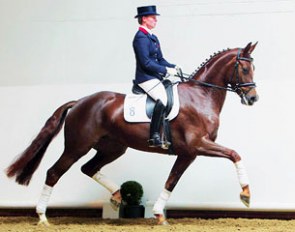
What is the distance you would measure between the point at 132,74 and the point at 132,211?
4.39ft

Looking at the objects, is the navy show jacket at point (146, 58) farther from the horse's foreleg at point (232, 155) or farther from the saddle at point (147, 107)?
the horse's foreleg at point (232, 155)

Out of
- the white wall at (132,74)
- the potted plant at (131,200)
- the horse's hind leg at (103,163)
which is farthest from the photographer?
the white wall at (132,74)

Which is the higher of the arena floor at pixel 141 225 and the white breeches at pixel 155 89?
the white breeches at pixel 155 89

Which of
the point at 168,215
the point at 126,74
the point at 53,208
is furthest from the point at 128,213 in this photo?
the point at 126,74

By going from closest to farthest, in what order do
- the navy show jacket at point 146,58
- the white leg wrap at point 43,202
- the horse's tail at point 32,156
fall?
the navy show jacket at point 146,58
the white leg wrap at point 43,202
the horse's tail at point 32,156

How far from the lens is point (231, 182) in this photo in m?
4.77

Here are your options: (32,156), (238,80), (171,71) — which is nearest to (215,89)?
(238,80)

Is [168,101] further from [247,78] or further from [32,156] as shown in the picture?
Answer: [32,156]

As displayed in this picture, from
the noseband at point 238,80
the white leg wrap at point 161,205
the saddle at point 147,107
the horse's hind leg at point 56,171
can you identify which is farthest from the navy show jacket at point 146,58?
the white leg wrap at point 161,205

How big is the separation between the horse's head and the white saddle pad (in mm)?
482

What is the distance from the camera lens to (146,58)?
12.9 ft

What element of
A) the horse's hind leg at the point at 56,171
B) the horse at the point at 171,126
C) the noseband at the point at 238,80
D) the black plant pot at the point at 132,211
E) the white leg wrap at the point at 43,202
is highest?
the noseband at the point at 238,80

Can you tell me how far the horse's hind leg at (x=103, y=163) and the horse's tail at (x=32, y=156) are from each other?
1.26ft

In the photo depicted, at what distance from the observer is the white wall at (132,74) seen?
15.7 feet
